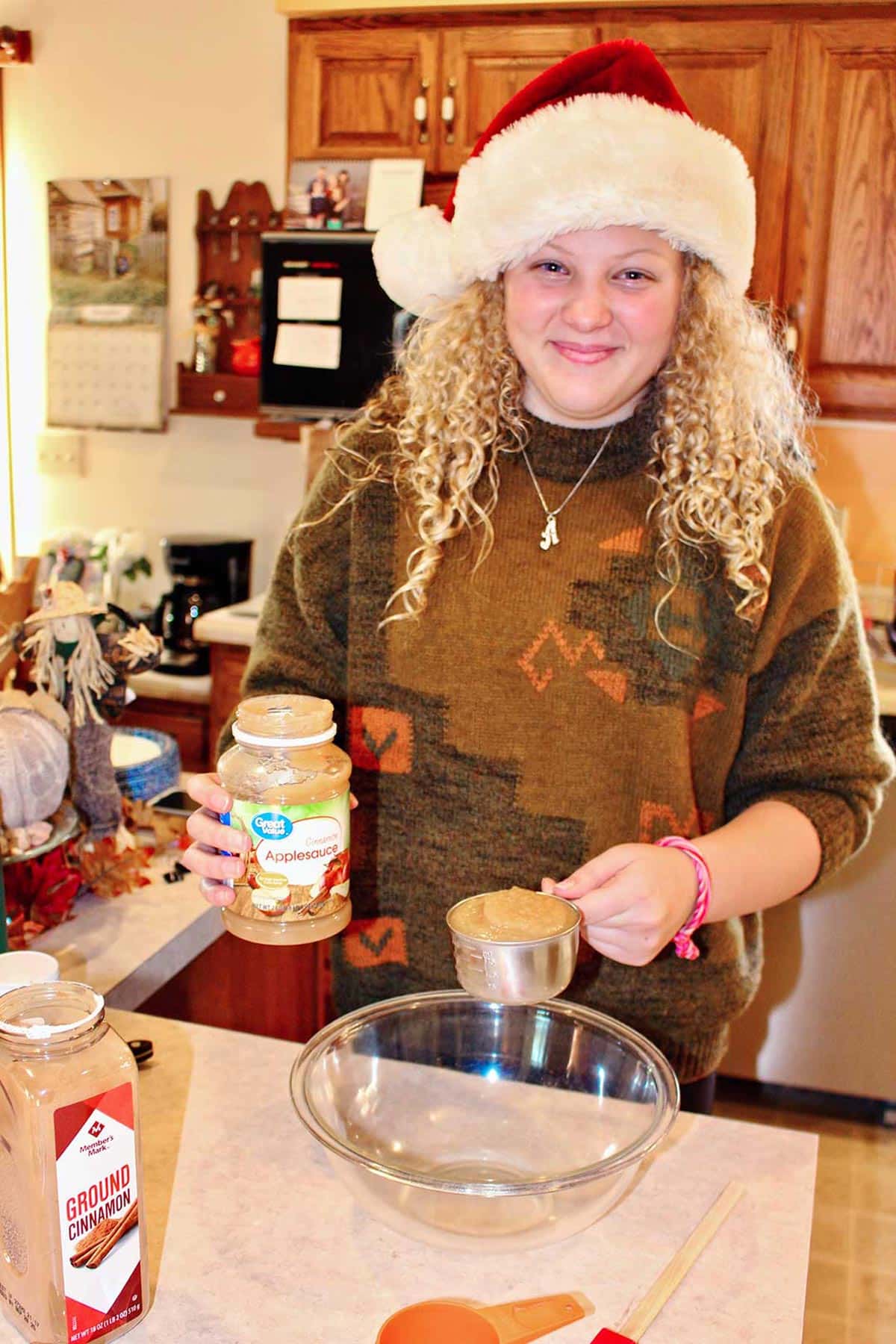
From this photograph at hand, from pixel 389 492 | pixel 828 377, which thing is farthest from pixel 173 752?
pixel 828 377

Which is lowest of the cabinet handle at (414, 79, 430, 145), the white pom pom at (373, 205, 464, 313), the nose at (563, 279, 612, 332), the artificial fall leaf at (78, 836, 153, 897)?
the artificial fall leaf at (78, 836, 153, 897)

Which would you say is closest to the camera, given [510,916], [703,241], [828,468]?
[510,916]

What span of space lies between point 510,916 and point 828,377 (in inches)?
78.7

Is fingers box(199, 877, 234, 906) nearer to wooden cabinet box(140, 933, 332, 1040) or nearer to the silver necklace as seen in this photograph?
the silver necklace

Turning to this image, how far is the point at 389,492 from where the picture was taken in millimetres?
1251

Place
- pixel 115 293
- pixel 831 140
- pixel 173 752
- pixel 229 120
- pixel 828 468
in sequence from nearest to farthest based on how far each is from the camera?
pixel 173 752
pixel 831 140
pixel 828 468
pixel 229 120
pixel 115 293

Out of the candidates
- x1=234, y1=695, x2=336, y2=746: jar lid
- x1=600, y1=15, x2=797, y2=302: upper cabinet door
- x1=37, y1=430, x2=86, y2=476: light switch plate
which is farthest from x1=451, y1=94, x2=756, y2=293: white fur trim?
x1=37, y1=430, x2=86, y2=476: light switch plate

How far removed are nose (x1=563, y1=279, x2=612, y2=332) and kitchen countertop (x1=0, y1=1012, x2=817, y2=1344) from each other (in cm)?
69

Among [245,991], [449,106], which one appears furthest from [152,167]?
[245,991]

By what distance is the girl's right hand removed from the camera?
2.93ft

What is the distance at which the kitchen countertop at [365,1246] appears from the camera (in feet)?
2.56

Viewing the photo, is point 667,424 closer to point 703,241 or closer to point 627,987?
point 703,241

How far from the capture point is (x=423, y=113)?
2.66 metres

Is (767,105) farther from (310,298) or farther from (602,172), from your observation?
(602,172)
